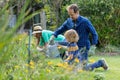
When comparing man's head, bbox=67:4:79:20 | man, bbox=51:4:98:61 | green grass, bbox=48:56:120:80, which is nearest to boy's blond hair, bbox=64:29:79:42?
man, bbox=51:4:98:61

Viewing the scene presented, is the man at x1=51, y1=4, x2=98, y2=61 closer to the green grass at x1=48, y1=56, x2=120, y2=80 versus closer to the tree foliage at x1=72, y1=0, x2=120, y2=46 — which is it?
the green grass at x1=48, y1=56, x2=120, y2=80

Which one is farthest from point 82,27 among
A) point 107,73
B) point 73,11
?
point 107,73

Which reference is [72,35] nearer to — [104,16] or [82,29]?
[82,29]

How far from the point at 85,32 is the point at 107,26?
314 inches

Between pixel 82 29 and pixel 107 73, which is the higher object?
pixel 82 29

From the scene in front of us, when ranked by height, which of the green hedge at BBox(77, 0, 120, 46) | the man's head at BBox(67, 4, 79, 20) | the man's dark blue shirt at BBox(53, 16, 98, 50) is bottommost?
the green hedge at BBox(77, 0, 120, 46)

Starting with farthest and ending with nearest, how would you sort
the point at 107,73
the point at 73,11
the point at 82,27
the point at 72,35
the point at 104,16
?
the point at 104,16 < the point at 107,73 < the point at 82,27 < the point at 73,11 < the point at 72,35

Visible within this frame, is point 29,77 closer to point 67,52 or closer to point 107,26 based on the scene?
point 67,52

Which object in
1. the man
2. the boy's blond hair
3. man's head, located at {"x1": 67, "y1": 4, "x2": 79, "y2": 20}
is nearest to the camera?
the boy's blond hair

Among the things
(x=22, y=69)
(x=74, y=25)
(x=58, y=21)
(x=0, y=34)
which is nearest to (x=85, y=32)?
(x=74, y=25)

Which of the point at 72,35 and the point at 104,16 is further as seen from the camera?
the point at 104,16

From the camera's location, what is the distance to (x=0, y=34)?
162 centimetres

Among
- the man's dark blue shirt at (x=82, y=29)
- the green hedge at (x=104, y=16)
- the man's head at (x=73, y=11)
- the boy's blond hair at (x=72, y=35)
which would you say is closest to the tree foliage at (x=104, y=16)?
the green hedge at (x=104, y=16)

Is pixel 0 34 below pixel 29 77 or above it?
above
